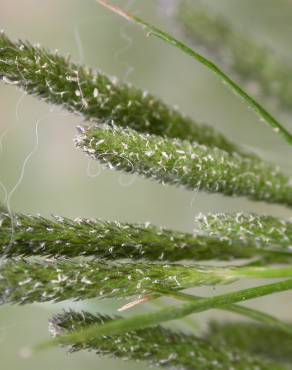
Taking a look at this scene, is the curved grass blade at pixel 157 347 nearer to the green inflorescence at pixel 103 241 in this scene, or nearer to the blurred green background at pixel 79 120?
the green inflorescence at pixel 103 241

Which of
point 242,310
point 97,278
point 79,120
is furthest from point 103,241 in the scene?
point 79,120

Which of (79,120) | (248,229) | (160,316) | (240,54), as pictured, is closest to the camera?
(160,316)

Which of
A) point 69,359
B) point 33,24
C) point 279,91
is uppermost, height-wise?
point 33,24

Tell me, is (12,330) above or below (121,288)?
below

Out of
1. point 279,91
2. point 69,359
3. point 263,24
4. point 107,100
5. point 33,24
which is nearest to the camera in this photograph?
point 107,100

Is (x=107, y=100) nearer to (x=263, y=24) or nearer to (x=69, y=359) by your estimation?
(x=263, y=24)

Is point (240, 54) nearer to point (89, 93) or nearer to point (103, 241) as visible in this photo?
point (89, 93)

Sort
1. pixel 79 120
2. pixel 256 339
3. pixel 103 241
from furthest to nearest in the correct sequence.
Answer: pixel 79 120 → pixel 256 339 → pixel 103 241

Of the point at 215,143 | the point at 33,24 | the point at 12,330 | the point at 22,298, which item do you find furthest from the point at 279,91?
the point at 12,330
